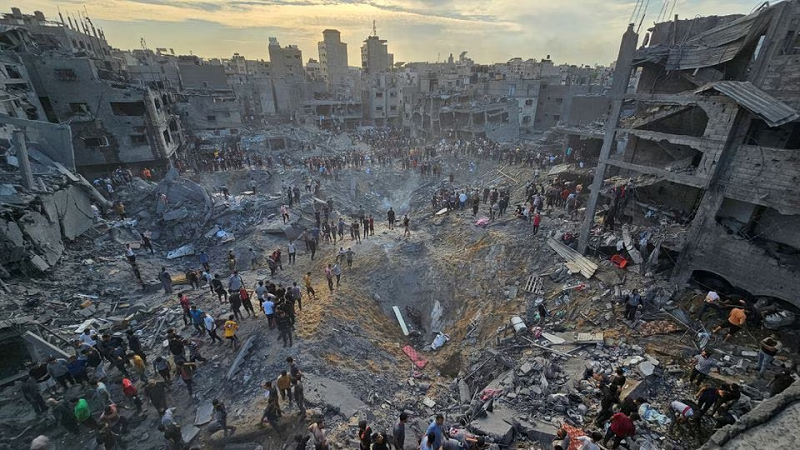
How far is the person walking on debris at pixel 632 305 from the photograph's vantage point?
35.6 feet

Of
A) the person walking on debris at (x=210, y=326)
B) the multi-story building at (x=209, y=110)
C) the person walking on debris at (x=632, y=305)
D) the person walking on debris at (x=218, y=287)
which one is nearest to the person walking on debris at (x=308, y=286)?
the person walking on debris at (x=218, y=287)

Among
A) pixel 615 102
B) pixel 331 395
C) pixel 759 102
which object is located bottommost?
pixel 331 395

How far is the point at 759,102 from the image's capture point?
9516mm

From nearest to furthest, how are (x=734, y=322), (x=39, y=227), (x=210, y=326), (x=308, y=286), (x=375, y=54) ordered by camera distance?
1. (x=734, y=322)
2. (x=210, y=326)
3. (x=308, y=286)
4. (x=39, y=227)
5. (x=375, y=54)

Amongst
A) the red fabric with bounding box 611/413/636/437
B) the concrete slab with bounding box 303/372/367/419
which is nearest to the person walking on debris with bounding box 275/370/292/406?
the concrete slab with bounding box 303/372/367/419

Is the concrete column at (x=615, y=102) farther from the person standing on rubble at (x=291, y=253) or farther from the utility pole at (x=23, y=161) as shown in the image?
the utility pole at (x=23, y=161)

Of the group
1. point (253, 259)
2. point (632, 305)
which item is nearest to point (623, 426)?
point (632, 305)

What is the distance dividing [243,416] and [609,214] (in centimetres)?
1590

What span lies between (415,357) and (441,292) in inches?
187

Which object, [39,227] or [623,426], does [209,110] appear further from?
[623,426]

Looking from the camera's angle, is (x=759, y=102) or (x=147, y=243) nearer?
(x=759, y=102)

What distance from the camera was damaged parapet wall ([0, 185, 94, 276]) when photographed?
13.8 meters

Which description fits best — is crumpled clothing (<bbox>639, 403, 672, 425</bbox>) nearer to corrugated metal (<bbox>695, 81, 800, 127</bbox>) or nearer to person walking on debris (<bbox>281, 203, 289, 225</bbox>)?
corrugated metal (<bbox>695, 81, 800, 127</bbox>)

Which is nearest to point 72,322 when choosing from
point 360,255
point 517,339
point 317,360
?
point 317,360
